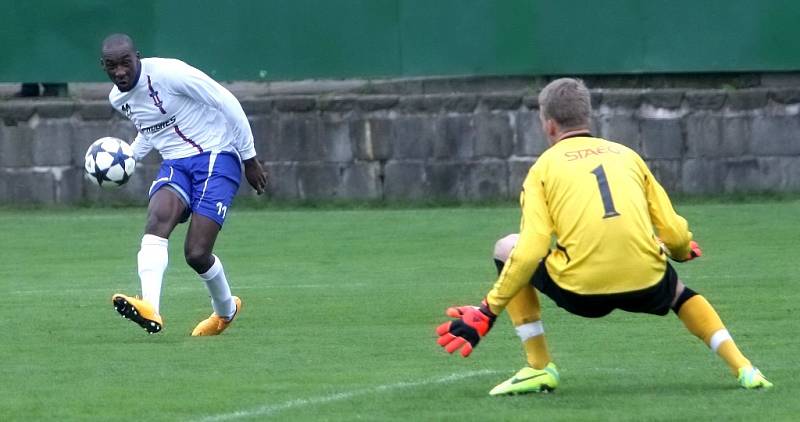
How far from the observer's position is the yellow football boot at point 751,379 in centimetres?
695

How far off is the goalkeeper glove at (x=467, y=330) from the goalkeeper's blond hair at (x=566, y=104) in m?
0.90

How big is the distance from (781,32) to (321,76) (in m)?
5.19

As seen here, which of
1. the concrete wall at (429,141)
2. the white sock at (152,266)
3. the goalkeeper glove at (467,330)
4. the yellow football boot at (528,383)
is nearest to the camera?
the goalkeeper glove at (467,330)

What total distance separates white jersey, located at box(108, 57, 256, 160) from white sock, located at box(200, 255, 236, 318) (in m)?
0.74

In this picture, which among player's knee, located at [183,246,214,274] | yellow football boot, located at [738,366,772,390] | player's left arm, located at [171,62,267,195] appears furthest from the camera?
player's left arm, located at [171,62,267,195]

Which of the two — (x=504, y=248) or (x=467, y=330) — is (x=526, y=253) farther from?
(x=504, y=248)

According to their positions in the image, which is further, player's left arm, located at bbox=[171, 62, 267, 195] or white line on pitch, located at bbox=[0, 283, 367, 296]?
white line on pitch, located at bbox=[0, 283, 367, 296]

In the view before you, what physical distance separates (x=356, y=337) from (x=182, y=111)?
180cm

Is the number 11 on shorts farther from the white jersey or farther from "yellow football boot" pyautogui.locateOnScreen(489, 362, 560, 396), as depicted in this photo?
"yellow football boot" pyautogui.locateOnScreen(489, 362, 560, 396)

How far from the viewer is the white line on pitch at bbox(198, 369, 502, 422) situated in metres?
6.66

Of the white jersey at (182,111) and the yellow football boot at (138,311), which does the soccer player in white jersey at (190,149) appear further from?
the yellow football boot at (138,311)

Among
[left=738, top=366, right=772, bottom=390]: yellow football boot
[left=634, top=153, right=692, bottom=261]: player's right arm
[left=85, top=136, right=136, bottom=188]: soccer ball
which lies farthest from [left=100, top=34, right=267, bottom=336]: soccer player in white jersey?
[left=738, top=366, right=772, bottom=390]: yellow football boot

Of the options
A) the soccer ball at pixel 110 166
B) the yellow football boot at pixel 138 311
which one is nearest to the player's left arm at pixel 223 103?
the soccer ball at pixel 110 166

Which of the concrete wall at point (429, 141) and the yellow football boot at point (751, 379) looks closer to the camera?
the yellow football boot at point (751, 379)
